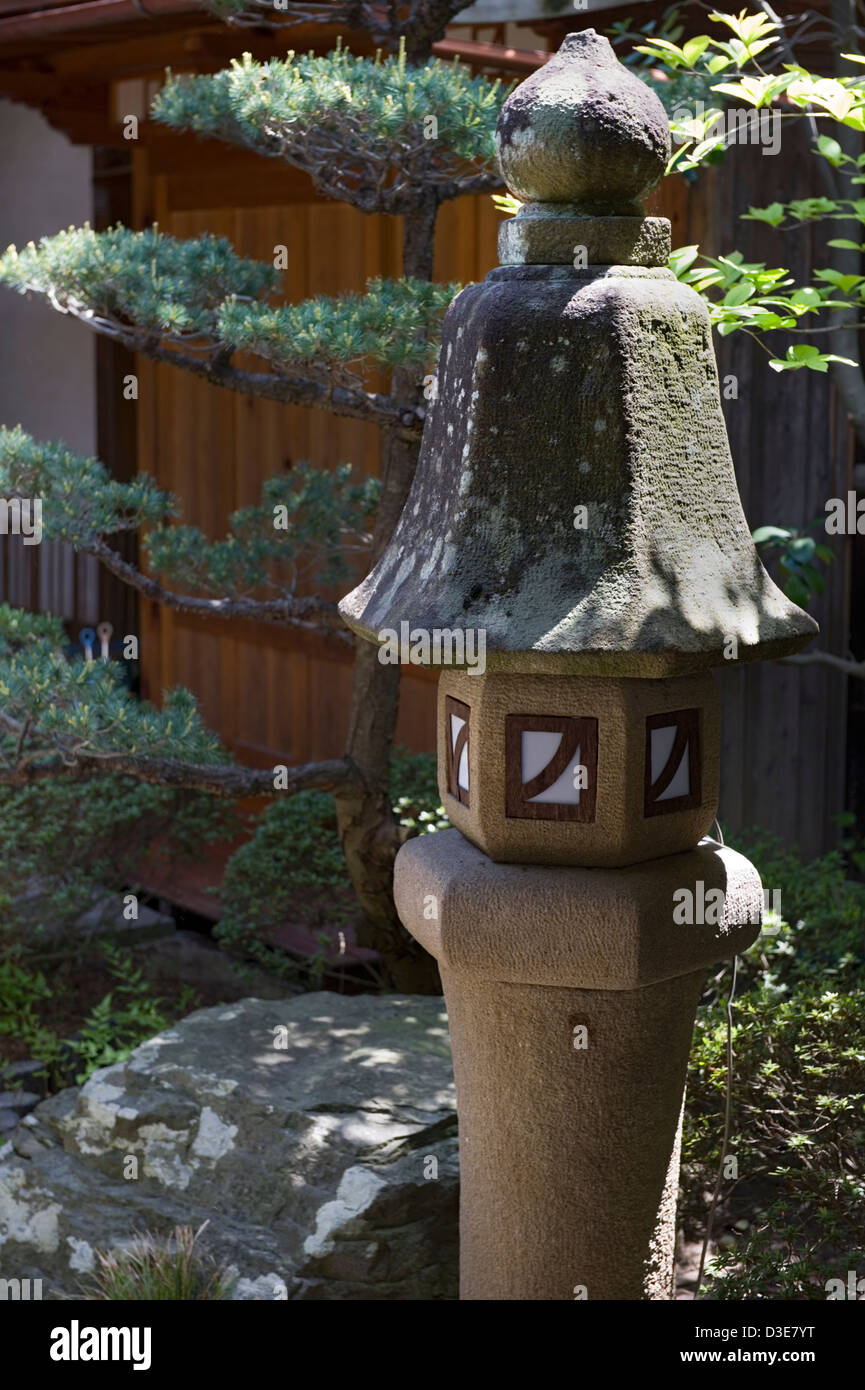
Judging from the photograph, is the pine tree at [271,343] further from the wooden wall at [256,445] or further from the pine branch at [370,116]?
the wooden wall at [256,445]

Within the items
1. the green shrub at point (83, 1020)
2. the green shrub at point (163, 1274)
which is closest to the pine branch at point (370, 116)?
the green shrub at point (83, 1020)

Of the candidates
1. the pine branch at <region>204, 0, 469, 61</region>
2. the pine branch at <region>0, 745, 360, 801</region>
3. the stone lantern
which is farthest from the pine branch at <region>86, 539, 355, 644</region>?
the stone lantern

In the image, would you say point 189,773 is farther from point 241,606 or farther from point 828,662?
point 828,662

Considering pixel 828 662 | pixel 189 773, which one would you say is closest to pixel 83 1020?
pixel 189 773

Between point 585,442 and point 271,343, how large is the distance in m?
1.83

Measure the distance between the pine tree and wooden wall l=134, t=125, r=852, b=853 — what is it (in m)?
1.43

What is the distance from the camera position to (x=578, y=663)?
2924 mm

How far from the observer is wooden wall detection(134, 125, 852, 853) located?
625 centimetres

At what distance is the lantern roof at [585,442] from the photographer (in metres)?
2.95

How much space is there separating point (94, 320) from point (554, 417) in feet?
8.38

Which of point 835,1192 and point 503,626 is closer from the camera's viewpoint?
point 503,626

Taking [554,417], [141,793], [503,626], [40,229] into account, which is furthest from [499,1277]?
[40,229]

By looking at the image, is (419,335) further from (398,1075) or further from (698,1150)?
(698,1150)

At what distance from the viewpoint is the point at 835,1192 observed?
4.03 meters
